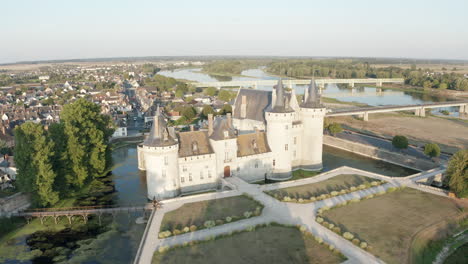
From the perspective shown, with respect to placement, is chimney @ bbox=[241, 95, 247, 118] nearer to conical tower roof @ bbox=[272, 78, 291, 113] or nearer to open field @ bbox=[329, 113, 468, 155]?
conical tower roof @ bbox=[272, 78, 291, 113]

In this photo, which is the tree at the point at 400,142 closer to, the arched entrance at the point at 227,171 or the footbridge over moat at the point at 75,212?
the arched entrance at the point at 227,171

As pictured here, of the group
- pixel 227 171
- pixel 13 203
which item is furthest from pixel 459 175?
pixel 13 203

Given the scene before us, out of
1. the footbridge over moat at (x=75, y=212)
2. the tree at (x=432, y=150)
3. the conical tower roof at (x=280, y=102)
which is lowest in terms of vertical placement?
the footbridge over moat at (x=75, y=212)

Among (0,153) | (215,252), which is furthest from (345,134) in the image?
(0,153)

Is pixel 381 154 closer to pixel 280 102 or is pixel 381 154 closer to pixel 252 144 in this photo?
pixel 280 102

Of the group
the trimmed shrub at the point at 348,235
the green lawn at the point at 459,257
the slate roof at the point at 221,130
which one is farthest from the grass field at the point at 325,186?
the green lawn at the point at 459,257
